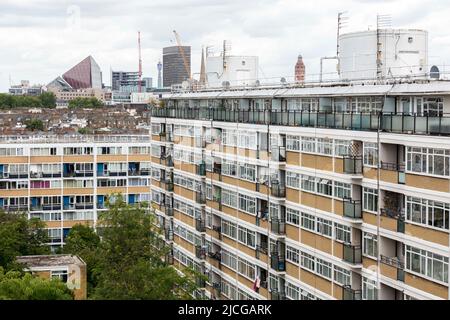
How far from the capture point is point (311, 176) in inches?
376

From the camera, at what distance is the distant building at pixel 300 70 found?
10900 millimetres

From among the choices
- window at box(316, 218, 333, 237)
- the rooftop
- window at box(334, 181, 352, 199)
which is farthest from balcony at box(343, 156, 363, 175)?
the rooftop

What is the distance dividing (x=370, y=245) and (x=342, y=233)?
0.53m

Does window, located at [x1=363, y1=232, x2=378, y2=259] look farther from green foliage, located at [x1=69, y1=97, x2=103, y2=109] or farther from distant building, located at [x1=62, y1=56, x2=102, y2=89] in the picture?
green foliage, located at [x1=69, y1=97, x2=103, y2=109]

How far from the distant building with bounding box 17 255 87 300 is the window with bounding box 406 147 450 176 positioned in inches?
293

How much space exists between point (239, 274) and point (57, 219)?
419 inches

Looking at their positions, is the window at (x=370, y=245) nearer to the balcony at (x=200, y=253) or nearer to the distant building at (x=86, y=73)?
the balcony at (x=200, y=253)

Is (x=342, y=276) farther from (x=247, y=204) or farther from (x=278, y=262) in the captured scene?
(x=247, y=204)

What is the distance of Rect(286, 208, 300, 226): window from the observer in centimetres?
993

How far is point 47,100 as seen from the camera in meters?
57.4

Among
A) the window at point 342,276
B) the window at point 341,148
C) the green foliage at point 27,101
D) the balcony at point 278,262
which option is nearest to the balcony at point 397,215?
the window at point 341,148

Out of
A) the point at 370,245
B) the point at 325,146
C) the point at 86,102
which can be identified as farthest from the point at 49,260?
the point at 86,102
